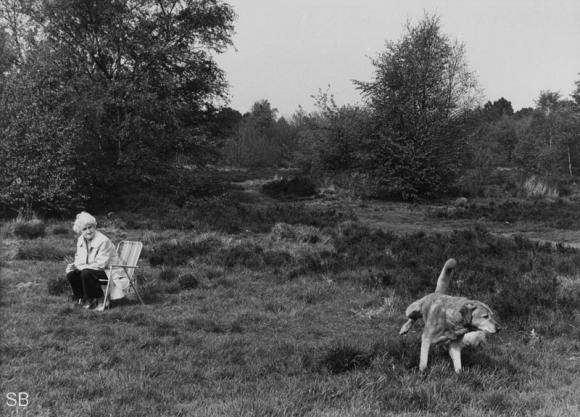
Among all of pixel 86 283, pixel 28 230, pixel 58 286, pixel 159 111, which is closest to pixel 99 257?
pixel 86 283

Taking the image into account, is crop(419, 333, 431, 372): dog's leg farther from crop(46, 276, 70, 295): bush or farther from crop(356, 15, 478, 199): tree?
crop(356, 15, 478, 199): tree

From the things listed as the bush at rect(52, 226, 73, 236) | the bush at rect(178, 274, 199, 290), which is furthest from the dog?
the bush at rect(52, 226, 73, 236)

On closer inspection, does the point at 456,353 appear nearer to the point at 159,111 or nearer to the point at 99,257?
the point at 99,257

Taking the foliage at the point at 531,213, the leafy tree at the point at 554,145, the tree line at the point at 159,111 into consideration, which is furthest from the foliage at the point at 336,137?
the leafy tree at the point at 554,145

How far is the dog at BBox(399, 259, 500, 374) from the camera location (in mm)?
4434

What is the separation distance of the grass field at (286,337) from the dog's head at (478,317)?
0.46 meters

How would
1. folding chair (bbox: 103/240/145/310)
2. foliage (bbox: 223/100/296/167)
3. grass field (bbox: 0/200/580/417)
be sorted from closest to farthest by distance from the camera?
grass field (bbox: 0/200/580/417) < folding chair (bbox: 103/240/145/310) < foliage (bbox: 223/100/296/167)

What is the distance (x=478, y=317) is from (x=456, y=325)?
0.21 meters

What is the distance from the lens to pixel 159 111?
18516 mm

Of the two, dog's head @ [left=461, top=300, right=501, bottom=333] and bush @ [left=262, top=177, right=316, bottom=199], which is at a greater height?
bush @ [left=262, top=177, right=316, bottom=199]

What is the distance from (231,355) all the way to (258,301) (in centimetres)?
225

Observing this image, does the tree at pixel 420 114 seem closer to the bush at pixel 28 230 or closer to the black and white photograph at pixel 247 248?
the black and white photograph at pixel 247 248

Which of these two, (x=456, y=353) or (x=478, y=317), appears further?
(x=456, y=353)

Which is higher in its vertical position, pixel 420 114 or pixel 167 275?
pixel 420 114
